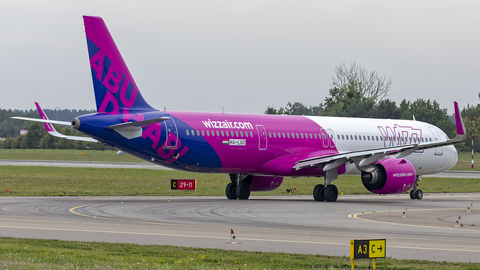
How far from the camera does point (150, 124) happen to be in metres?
26.6

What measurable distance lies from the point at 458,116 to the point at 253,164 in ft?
31.4

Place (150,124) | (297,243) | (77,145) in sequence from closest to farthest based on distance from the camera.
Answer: (297,243) < (150,124) < (77,145)

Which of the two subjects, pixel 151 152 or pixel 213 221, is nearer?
pixel 213 221

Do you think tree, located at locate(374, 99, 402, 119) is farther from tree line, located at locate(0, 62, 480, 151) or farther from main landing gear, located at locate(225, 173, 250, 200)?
main landing gear, located at locate(225, 173, 250, 200)

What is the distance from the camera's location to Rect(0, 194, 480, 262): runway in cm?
1504

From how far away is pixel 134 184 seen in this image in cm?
4100

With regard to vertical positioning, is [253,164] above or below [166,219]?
above

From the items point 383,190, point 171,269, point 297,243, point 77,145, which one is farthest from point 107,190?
point 77,145

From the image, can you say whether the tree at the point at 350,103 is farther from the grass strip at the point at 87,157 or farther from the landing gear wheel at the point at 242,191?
the landing gear wheel at the point at 242,191

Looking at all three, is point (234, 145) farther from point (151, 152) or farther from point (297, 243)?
point (297, 243)

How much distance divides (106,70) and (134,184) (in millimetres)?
15964

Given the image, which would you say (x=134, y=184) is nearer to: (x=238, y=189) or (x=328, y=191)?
(x=238, y=189)

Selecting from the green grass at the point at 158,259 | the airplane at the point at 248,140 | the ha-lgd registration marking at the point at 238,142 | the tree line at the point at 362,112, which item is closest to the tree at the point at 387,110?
the tree line at the point at 362,112

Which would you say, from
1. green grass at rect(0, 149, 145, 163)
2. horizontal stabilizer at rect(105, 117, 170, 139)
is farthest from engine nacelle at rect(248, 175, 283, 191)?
green grass at rect(0, 149, 145, 163)
